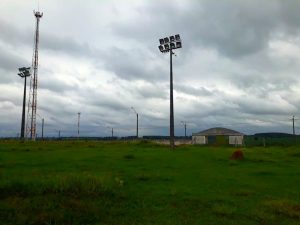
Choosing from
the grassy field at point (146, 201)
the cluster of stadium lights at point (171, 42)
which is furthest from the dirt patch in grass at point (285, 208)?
the cluster of stadium lights at point (171, 42)

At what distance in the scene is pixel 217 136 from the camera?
321ft

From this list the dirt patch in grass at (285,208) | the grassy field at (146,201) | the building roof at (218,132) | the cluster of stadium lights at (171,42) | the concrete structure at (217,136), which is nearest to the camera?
the grassy field at (146,201)

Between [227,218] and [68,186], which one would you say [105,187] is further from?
[227,218]

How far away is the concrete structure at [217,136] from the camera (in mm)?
94812

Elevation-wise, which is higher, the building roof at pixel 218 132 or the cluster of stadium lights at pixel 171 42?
the cluster of stadium lights at pixel 171 42

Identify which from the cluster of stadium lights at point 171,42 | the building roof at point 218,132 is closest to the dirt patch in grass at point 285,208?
the cluster of stadium lights at point 171,42

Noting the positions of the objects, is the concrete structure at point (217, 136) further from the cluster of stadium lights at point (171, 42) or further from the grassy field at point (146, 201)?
the grassy field at point (146, 201)

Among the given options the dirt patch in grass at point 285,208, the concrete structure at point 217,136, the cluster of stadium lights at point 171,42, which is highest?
the cluster of stadium lights at point 171,42

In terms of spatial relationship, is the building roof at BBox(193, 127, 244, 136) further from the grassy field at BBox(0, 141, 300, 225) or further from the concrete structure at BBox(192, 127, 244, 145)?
the grassy field at BBox(0, 141, 300, 225)

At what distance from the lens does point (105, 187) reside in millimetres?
14703

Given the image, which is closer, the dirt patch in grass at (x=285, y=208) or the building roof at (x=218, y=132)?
the dirt patch in grass at (x=285, y=208)

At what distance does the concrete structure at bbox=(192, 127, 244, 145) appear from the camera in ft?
311

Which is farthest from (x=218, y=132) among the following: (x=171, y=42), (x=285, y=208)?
(x=285, y=208)

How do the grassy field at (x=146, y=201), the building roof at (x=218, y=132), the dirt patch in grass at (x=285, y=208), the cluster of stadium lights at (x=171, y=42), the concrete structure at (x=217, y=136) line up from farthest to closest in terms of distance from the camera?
1. the building roof at (x=218, y=132)
2. the concrete structure at (x=217, y=136)
3. the cluster of stadium lights at (x=171, y=42)
4. the dirt patch in grass at (x=285, y=208)
5. the grassy field at (x=146, y=201)
